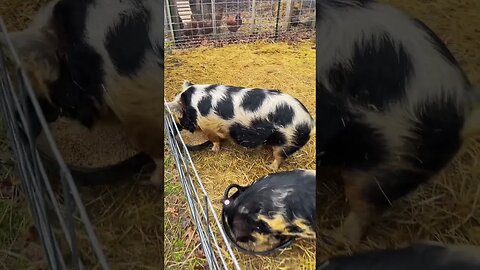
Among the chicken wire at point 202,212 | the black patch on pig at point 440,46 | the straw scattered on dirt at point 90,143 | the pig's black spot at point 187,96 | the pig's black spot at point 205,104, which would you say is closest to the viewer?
the black patch on pig at point 440,46

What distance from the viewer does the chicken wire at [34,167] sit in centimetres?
85

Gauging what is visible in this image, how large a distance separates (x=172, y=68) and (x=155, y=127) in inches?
17.1

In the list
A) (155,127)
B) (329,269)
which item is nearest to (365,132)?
(329,269)

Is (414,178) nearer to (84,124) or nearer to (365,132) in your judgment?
(365,132)

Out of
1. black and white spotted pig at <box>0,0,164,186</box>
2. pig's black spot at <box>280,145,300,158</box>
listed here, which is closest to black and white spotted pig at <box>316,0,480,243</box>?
black and white spotted pig at <box>0,0,164,186</box>

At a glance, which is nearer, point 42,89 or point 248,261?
point 42,89

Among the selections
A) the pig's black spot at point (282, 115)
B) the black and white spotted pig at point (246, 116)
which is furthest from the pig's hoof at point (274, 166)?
the pig's black spot at point (282, 115)

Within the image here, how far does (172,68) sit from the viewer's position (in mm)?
1271

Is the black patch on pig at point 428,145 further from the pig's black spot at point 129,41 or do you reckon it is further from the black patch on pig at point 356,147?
the pig's black spot at point 129,41

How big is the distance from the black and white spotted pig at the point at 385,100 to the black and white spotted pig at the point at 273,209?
49cm

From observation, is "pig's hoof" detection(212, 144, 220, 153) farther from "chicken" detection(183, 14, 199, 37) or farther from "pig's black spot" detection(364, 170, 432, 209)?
"pig's black spot" detection(364, 170, 432, 209)

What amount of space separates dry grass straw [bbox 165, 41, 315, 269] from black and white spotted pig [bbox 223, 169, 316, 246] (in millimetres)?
36

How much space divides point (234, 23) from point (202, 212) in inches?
18.5

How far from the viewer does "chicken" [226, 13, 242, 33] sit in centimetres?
127
